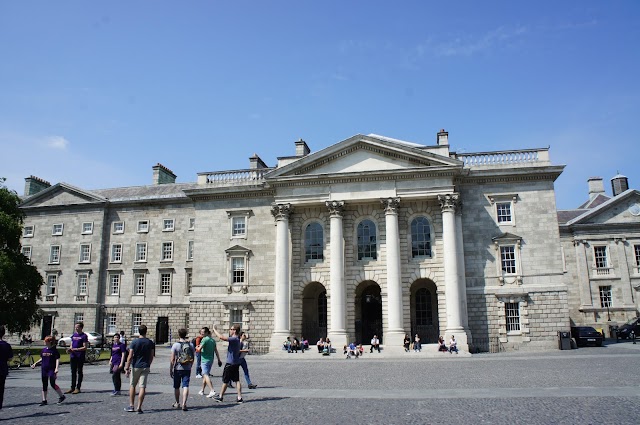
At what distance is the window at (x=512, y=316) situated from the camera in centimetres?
3381

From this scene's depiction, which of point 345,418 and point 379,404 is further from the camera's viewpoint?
point 379,404

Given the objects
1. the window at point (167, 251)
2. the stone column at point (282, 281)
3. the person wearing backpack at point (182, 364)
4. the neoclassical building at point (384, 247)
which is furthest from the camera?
the window at point (167, 251)

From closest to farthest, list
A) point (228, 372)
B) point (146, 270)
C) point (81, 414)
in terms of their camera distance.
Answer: point (81, 414), point (228, 372), point (146, 270)

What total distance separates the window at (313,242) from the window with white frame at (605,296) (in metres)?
28.5

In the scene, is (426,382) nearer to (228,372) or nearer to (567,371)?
(567,371)

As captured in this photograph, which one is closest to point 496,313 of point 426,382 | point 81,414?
point 426,382

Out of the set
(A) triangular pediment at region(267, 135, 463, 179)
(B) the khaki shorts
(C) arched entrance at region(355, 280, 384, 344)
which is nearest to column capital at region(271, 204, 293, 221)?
(A) triangular pediment at region(267, 135, 463, 179)

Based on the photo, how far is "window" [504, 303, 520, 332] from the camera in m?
33.8

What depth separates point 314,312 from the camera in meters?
38.2

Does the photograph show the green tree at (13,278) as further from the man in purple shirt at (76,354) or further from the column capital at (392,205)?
the column capital at (392,205)

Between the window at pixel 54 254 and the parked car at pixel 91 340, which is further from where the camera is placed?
the window at pixel 54 254

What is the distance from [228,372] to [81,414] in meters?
3.47

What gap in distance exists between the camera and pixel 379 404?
41.8ft

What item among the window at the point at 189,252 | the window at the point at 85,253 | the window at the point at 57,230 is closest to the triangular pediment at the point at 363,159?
the window at the point at 189,252
